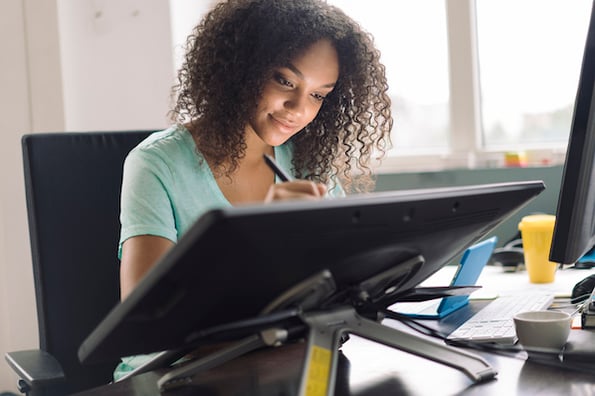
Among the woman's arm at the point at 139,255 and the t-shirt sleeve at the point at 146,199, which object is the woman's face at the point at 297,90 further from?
the woman's arm at the point at 139,255

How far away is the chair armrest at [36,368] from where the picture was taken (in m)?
1.21

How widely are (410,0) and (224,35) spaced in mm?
1666

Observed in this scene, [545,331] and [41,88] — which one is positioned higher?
[41,88]

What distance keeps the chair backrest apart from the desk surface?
43 centimetres

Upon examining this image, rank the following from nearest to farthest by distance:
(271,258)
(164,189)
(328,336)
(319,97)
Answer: (271,258)
(328,336)
(164,189)
(319,97)

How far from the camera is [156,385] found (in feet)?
3.29

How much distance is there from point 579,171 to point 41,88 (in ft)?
6.50

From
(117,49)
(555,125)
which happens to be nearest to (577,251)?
(555,125)

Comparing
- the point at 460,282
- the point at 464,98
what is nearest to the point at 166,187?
the point at 460,282

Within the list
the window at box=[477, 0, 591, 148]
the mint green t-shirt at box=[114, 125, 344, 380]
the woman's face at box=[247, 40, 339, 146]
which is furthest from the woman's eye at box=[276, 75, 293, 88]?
the window at box=[477, 0, 591, 148]

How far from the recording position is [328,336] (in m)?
0.81

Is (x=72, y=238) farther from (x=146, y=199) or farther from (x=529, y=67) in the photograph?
(x=529, y=67)

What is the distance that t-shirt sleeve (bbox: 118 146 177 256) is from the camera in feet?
4.19

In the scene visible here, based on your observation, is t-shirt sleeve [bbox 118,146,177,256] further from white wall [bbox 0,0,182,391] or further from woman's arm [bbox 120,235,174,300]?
white wall [bbox 0,0,182,391]
